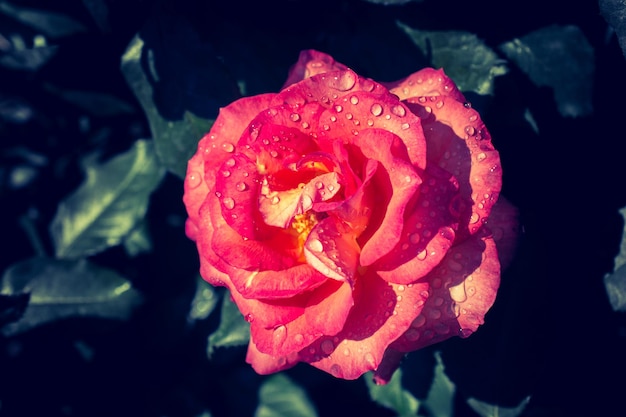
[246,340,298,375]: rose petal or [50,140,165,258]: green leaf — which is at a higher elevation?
[246,340,298,375]: rose petal

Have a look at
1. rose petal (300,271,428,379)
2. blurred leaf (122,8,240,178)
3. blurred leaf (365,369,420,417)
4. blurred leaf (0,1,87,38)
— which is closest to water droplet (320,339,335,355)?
rose petal (300,271,428,379)

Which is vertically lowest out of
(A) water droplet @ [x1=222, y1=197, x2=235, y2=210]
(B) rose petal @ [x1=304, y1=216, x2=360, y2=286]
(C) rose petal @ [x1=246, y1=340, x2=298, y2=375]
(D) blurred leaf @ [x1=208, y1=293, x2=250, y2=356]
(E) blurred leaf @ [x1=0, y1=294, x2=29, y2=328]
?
(E) blurred leaf @ [x1=0, y1=294, x2=29, y2=328]

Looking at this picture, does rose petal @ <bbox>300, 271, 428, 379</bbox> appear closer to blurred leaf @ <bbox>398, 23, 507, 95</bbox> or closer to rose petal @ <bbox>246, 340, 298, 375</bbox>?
rose petal @ <bbox>246, 340, 298, 375</bbox>


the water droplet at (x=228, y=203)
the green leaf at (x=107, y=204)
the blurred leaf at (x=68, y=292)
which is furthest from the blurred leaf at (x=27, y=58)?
the water droplet at (x=228, y=203)

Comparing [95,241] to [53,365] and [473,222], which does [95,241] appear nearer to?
[53,365]

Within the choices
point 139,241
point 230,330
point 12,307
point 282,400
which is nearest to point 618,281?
point 230,330

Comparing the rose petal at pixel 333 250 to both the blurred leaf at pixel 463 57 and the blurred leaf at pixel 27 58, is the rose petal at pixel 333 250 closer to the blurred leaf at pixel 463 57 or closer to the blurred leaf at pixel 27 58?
the blurred leaf at pixel 463 57

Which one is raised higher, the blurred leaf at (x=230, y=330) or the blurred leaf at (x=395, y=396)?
the blurred leaf at (x=230, y=330)
